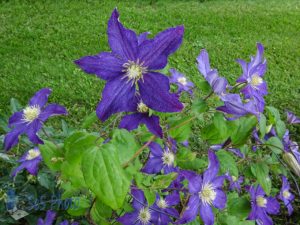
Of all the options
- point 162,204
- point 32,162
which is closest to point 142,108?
point 162,204

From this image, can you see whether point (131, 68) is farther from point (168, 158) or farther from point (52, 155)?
point (168, 158)

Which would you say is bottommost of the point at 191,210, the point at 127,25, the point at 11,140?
the point at 127,25

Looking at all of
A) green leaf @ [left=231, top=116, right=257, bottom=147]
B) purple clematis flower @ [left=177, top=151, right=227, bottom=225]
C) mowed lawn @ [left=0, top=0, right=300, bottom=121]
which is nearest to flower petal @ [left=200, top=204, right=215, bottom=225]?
purple clematis flower @ [left=177, top=151, right=227, bottom=225]

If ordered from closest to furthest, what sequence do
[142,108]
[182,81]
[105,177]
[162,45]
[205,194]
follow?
[105,177] → [162,45] → [142,108] → [205,194] → [182,81]

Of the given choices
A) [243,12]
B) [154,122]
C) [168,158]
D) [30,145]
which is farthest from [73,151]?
[243,12]

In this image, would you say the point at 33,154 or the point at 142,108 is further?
the point at 33,154

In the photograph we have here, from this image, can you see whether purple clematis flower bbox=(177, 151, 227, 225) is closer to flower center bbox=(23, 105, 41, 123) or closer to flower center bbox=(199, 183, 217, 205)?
flower center bbox=(199, 183, 217, 205)
